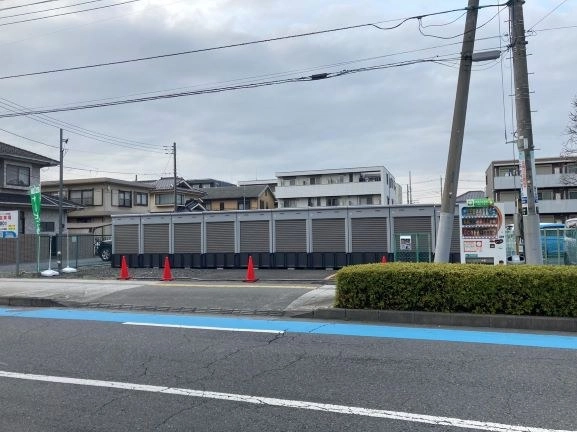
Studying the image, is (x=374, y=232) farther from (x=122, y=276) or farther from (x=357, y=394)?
(x=357, y=394)

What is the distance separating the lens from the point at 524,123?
10.4 meters

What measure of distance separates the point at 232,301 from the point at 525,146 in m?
7.03

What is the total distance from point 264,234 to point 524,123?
13.7 meters

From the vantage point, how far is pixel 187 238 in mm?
23656

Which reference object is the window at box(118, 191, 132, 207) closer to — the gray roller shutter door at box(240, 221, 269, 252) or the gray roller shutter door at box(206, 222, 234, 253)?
the gray roller shutter door at box(206, 222, 234, 253)

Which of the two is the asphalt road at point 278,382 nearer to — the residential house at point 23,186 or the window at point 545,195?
the residential house at point 23,186

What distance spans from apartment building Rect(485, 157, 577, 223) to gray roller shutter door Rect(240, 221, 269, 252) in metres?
39.1

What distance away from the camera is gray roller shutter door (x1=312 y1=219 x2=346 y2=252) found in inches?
846

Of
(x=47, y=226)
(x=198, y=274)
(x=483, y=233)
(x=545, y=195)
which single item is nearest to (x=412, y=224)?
(x=483, y=233)

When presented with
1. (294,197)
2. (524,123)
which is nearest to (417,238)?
(524,123)

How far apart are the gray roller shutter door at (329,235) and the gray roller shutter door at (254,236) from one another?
2.20 meters

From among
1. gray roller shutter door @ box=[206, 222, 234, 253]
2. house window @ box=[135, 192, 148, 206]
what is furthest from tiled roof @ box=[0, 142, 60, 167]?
house window @ box=[135, 192, 148, 206]

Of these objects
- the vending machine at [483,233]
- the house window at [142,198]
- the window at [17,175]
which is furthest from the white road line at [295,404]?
the house window at [142,198]

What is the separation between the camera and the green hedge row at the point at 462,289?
8523 millimetres
